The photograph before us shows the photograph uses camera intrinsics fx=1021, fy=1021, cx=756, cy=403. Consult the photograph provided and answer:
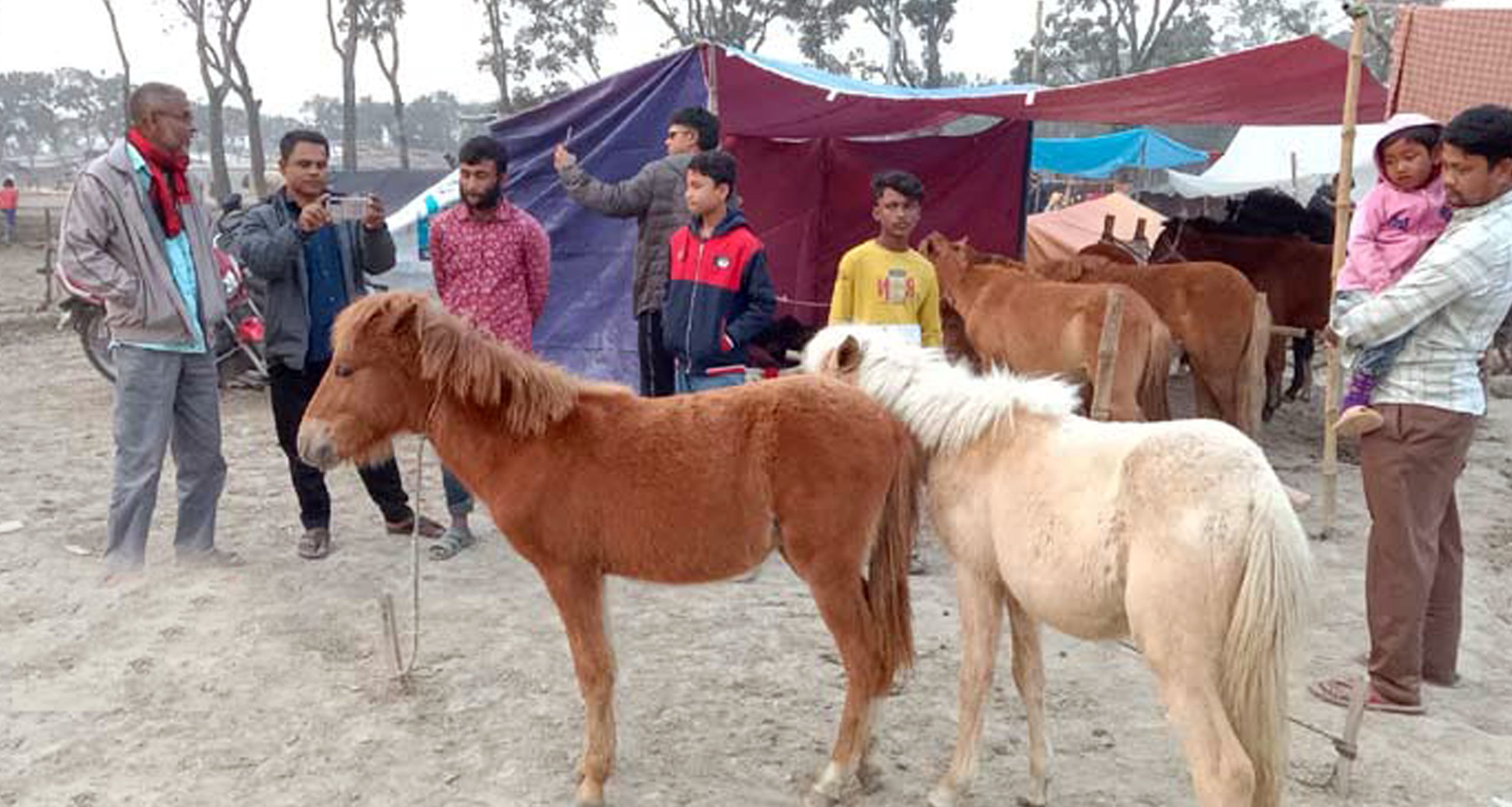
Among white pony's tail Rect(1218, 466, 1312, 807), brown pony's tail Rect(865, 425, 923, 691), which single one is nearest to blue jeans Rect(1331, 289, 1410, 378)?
white pony's tail Rect(1218, 466, 1312, 807)

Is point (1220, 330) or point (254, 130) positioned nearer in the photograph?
point (1220, 330)

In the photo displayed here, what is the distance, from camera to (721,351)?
4.50m

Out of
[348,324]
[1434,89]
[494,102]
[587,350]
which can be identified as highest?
[494,102]

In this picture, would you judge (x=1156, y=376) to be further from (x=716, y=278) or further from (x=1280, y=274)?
(x=716, y=278)

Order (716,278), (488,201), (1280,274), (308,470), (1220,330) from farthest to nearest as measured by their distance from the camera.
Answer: (1280,274)
(1220,330)
(308,470)
(488,201)
(716,278)

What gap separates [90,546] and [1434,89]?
7.37 m

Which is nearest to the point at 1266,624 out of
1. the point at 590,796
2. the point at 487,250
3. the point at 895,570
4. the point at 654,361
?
the point at 895,570

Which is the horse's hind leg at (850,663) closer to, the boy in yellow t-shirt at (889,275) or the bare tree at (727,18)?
the boy in yellow t-shirt at (889,275)

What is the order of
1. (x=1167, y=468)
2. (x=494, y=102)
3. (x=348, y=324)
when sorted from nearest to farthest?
(x=1167, y=468) < (x=348, y=324) < (x=494, y=102)

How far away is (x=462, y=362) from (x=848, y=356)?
1.19 meters

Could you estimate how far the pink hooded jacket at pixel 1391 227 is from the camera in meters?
3.74

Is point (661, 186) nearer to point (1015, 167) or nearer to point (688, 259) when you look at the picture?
→ point (688, 259)

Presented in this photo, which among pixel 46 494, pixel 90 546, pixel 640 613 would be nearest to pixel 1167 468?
pixel 640 613

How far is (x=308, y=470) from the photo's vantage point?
5.18 m
